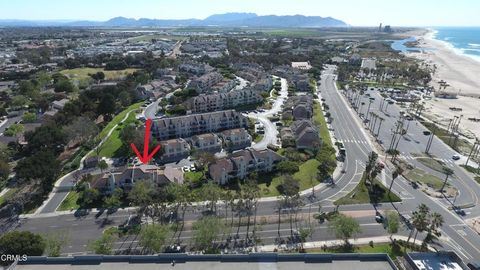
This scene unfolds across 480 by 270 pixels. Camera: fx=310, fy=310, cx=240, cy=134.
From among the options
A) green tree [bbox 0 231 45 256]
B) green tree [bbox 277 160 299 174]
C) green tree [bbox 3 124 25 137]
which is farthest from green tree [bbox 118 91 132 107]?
green tree [bbox 0 231 45 256]

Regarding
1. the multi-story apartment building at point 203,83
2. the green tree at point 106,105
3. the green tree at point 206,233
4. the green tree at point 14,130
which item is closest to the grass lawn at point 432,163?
the green tree at point 206,233

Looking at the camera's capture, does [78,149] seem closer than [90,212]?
No

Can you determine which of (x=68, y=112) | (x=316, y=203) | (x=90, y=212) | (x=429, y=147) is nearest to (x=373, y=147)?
(x=429, y=147)

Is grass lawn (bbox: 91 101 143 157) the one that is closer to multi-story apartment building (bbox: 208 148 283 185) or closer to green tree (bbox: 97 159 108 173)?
green tree (bbox: 97 159 108 173)

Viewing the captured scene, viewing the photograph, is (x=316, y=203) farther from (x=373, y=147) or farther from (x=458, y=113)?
(x=458, y=113)

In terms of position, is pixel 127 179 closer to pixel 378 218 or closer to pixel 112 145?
pixel 112 145

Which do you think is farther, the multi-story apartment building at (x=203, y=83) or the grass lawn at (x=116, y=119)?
the multi-story apartment building at (x=203, y=83)

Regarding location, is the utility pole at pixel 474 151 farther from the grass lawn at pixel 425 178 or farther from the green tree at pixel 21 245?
the green tree at pixel 21 245

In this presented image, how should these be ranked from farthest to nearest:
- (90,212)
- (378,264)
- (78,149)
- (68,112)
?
(68,112), (78,149), (90,212), (378,264)
